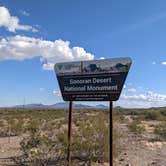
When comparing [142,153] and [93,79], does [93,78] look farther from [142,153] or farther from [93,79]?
[142,153]

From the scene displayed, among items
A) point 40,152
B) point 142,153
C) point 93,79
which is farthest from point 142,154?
point 93,79

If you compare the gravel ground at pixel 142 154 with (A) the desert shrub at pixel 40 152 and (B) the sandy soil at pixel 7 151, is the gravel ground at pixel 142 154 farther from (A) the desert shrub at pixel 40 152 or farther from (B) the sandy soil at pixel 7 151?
(B) the sandy soil at pixel 7 151

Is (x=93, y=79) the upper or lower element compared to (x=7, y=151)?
upper

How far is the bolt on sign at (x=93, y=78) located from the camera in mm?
11352

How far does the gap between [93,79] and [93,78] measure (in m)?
0.03

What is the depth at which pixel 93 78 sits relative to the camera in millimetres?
12047

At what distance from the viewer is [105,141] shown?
14906mm

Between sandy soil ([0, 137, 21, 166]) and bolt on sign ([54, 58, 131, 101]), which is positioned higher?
bolt on sign ([54, 58, 131, 101])

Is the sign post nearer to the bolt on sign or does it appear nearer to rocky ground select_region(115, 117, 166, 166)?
the bolt on sign

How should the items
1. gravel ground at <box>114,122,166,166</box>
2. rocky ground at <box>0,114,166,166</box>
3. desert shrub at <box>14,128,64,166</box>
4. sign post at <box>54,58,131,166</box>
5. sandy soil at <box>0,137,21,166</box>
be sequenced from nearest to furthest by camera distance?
sign post at <box>54,58,131,166</box> < desert shrub at <box>14,128,64,166</box> < sandy soil at <box>0,137,21,166</box> < rocky ground at <box>0,114,166,166</box> < gravel ground at <box>114,122,166,166</box>

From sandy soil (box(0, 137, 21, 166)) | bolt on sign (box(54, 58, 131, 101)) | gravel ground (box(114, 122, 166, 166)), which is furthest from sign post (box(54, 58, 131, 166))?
gravel ground (box(114, 122, 166, 166))

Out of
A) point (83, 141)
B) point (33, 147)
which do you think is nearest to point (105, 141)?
point (83, 141)

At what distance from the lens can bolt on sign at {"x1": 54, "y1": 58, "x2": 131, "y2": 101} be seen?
1135 cm

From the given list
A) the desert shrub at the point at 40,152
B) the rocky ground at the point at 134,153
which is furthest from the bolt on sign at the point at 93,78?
the rocky ground at the point at 134,153
